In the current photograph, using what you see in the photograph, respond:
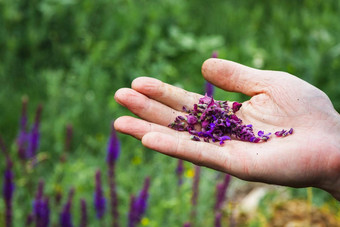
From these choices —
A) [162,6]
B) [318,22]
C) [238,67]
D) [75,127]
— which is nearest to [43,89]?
[75,127]

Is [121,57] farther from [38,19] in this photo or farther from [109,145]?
[109,145]

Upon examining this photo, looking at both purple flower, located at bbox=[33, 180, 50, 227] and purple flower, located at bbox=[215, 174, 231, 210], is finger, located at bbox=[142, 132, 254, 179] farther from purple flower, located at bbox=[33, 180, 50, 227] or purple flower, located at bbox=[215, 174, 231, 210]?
purple flower, located at bbox=[33, 180, 50, 227]

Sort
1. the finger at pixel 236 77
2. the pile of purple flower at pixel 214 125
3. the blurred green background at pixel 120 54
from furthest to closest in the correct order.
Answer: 1. the blurred green background at pixel 120 54
2. the finger at pixel 236 77
3. the pile of purple flower at pixel 214 125

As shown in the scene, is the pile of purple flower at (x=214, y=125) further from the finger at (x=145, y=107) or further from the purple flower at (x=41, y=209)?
the purple flower at (x=41, y=209)

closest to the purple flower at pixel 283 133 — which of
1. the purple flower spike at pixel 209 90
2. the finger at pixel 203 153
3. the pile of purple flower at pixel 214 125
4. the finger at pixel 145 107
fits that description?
the pile of purple flower at pixel 214 125

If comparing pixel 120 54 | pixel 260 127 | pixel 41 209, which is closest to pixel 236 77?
pixel 260 127

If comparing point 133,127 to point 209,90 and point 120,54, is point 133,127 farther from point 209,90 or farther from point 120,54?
point 120,54
